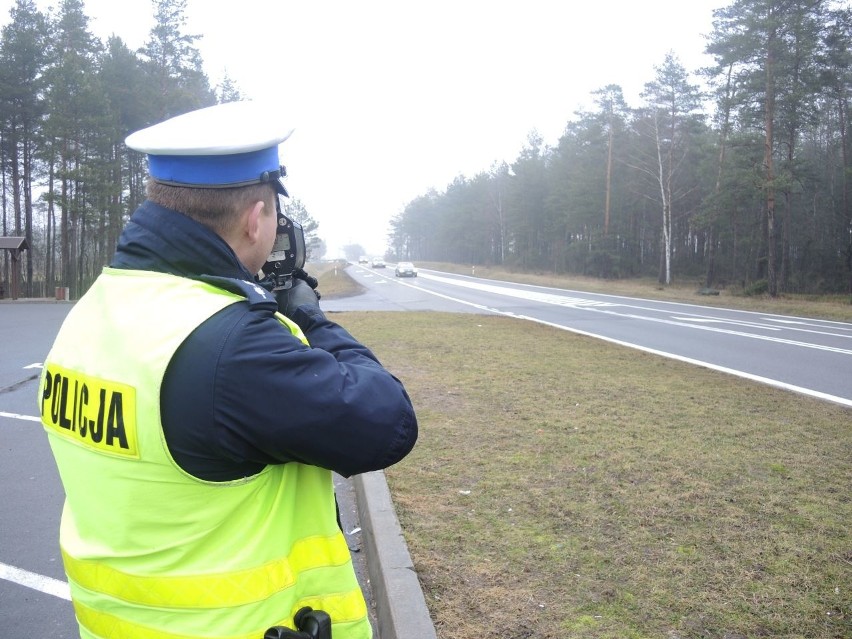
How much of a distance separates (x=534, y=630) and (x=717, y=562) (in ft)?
4.13

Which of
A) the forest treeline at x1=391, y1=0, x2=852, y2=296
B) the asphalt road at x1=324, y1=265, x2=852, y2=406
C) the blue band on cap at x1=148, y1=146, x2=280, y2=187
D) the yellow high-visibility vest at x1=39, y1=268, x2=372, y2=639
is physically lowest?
the asphalt road at x1=324, y1=265, x2=852, y2=406

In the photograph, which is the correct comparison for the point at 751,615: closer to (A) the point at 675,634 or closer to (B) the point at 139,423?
(A) the point at 675,634

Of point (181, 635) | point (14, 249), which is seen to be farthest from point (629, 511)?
point (14, 249)

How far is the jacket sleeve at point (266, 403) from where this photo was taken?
137 cm

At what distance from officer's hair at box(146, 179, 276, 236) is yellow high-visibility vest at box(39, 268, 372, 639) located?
0.59 ft

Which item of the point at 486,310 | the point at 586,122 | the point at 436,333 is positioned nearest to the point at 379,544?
the point at 436,333

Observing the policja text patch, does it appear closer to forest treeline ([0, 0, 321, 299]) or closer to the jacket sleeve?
the jacket sleeve

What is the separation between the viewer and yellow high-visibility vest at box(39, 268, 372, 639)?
140cm

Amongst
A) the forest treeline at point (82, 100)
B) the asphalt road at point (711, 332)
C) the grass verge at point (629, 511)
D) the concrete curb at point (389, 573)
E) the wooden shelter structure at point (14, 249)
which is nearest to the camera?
the concrete curb at point (389, 573)

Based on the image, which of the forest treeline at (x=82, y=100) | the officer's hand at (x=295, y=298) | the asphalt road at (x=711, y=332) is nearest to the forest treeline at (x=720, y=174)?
the asphalt road at (x=711, y=332)

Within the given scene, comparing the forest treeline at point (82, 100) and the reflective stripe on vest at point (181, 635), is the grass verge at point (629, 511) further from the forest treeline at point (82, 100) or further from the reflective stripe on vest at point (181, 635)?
the forest treeline at point (82, 100)

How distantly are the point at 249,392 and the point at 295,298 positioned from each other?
0.58 metres

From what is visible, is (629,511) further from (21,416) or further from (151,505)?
(21,416)

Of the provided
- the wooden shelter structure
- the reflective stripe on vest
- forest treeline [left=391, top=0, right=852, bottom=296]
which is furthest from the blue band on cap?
the wooden shelter structure
